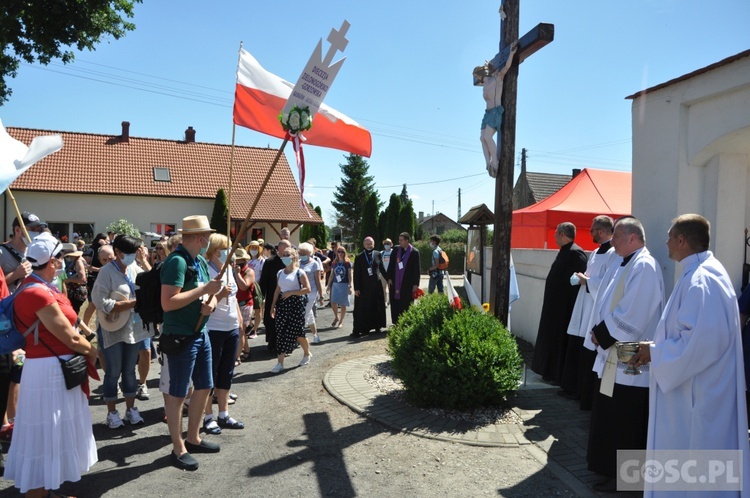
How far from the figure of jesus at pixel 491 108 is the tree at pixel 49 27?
37.2 feet

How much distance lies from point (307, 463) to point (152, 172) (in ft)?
93.8

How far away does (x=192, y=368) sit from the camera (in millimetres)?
4402

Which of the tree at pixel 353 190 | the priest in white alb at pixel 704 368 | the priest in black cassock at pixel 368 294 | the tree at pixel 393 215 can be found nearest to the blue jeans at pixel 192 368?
the priest in white alb at pixel 704 368

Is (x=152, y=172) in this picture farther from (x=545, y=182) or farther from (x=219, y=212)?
(x=545, y=182)

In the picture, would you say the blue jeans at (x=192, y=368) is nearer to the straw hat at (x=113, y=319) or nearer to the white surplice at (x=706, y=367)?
the straw hat at (x=113, y=319)

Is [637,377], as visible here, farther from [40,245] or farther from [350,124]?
[40,245]

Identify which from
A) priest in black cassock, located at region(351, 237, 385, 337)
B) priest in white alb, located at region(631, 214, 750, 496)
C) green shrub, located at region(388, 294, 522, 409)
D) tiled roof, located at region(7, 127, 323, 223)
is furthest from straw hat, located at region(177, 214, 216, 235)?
tiled roof, located at region(7, 127, 323, 223)

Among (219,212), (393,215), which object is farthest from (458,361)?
(393,215)

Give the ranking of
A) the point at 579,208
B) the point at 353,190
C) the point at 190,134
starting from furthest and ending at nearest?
the point at 353,190, the point at 190,134, the point at 579,208

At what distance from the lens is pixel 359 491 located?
4.02m

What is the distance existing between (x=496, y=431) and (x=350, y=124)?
3333 mm

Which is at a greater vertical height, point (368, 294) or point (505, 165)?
point (505, 165)

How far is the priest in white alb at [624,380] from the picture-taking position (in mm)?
3990

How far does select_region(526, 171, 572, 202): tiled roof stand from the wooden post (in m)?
28.8
